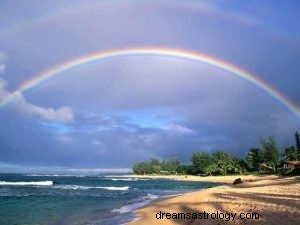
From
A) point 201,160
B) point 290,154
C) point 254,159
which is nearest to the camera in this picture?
point 290,154

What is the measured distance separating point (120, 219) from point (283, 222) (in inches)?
481

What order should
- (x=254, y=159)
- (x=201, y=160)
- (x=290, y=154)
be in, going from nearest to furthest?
A: 1. (x=290, y=154)
2. (x=254, y=159)
3. (x=201, y=160)

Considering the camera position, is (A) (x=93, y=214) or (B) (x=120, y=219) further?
(A) (x=93, y=214)

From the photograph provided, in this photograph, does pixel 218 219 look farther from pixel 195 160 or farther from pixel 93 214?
pixel 195 160

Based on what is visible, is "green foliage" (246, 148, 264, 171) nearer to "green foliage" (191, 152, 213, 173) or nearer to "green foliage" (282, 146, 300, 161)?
"green foliage" (282, 146, 300, 161)

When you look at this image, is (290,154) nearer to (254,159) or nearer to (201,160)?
(254,159)

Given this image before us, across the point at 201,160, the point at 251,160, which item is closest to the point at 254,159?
the point at 251,160

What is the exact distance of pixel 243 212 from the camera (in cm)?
2069

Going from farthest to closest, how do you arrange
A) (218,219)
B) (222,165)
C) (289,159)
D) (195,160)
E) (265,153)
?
(195,160) < (222,165) < (265,153) < (289,159) < (218,219)

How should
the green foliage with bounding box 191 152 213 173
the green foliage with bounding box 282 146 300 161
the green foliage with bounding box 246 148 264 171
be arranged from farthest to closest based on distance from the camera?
the green foliage with bounding box 191 152 213 173
the green foliage with bounding box 246 148 264 171
the green foliage with bounding box 282 146 300 161

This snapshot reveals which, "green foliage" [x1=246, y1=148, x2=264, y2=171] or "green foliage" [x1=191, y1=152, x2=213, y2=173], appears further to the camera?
"green foliage" [x1=191, y1=152, x2=213, y2=173]

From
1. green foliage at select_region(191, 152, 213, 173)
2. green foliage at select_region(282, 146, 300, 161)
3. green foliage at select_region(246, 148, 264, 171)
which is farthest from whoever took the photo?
green foliage at select_region(191, 152, 213, 173)

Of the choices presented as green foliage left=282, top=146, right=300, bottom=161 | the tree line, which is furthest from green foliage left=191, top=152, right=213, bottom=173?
green foliage left=282, top=146, right=300, bottom=161

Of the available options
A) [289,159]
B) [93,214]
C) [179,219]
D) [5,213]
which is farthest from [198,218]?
[289,159]
